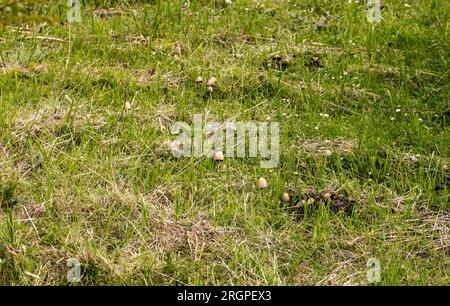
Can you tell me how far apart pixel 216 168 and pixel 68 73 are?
1.18 meters

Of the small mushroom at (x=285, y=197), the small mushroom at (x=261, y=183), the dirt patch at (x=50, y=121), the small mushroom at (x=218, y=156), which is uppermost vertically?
the dirt patch at (x=50, y=121)

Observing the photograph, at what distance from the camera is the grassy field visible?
2834mm

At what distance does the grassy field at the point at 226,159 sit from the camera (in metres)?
2.83

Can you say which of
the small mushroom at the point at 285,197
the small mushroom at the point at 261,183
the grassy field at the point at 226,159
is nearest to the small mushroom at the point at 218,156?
the grassy field at the point at 226,159

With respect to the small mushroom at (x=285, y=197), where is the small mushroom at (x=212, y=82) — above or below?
above

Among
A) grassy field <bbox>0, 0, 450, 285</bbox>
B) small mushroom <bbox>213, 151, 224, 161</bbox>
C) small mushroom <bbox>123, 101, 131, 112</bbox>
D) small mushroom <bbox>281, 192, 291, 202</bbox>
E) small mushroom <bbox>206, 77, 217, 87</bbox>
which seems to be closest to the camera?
grassy field <bbox>0, 0, 450, 285</bbox>

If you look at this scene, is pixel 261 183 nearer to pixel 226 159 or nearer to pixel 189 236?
pixel 226 159

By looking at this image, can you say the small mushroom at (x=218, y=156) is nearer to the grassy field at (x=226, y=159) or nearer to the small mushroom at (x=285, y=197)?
the grassy field at (x=226, y=159)

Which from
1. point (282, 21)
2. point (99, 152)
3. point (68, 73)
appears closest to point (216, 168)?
point (99, 152)

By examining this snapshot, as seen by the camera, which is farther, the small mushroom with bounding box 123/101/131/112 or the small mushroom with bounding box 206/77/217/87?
the small mushroom with bounding box 206/77/217/87

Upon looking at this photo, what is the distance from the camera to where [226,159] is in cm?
342

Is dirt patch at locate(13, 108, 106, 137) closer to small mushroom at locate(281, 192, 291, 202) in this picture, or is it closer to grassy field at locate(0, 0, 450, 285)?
Answer: grassy field at locate(0, 0, 450, 285)

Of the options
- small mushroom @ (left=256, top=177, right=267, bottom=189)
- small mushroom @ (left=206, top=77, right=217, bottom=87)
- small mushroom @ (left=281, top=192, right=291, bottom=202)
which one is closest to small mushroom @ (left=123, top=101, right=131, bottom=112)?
small mushroom @ (left=206, top=77, right=217, bottom=87)

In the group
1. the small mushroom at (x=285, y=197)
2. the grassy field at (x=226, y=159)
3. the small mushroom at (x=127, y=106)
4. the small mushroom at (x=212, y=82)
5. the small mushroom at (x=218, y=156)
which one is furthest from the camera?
the small mushroom at (x=212, y=82)
